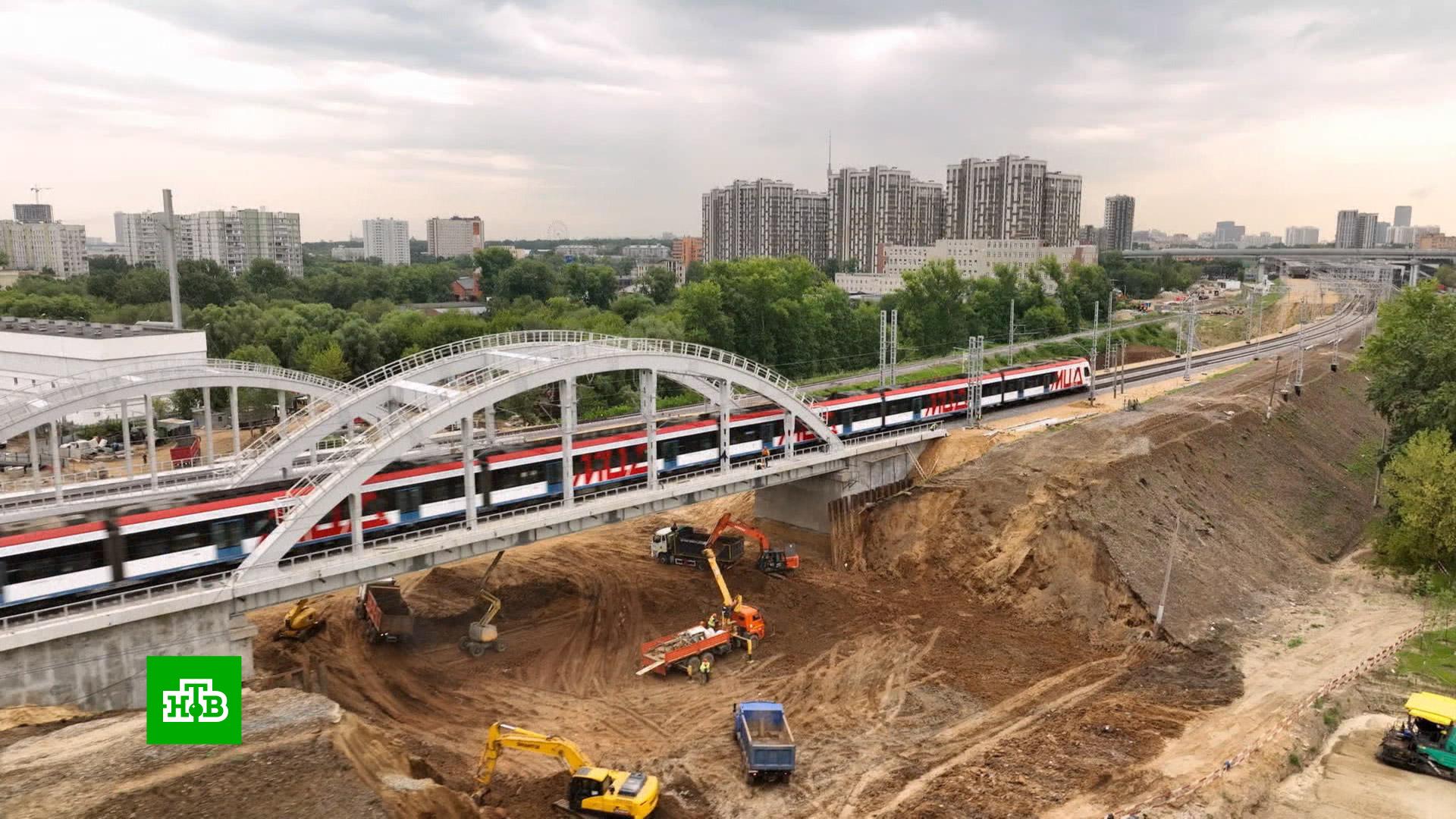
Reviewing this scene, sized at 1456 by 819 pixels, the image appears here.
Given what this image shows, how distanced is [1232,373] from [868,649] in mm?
52380

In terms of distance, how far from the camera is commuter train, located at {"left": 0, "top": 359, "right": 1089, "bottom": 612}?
26312 millimetres

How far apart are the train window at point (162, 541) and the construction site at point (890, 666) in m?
4.79

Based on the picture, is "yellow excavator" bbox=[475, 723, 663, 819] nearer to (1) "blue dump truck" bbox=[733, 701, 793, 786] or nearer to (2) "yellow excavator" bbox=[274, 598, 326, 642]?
(1) "blue dump truck" bbox=[733, 701, 793, 786]

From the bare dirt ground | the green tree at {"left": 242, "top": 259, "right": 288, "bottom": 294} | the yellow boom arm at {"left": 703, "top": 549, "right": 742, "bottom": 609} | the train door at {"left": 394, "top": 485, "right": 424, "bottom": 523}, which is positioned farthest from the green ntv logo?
the green tree at {"left": 242, "top": 259, "right": 288, "bottom": 294}

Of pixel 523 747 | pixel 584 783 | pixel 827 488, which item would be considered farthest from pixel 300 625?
pixel 827 488

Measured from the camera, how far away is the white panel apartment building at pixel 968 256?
6639 inches

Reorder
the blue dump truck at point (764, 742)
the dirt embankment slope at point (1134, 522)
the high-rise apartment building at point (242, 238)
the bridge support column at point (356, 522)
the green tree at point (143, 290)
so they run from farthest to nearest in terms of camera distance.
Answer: the high-rise apartment building at point (242, 238) < the green tree at point (143, 290) < the dirt embankment slope at point (1134, 522) < the bridge support column at point (356, 522) < the blue dump truck at point (764, 742)

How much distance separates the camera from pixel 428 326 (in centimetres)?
8200

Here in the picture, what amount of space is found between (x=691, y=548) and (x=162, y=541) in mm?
22440

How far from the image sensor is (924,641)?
36.4 m

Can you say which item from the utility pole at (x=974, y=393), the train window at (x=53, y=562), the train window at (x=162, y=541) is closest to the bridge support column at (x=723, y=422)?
the utility pole at (x=974, y=393)

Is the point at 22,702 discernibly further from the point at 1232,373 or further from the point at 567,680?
the point at 1232,373

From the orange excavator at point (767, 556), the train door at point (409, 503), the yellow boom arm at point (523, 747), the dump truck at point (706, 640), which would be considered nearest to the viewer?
the yellow boom arm at point (523, 747)

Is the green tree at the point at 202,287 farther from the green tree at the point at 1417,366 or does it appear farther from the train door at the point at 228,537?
the green tree at the point at 1417,366
